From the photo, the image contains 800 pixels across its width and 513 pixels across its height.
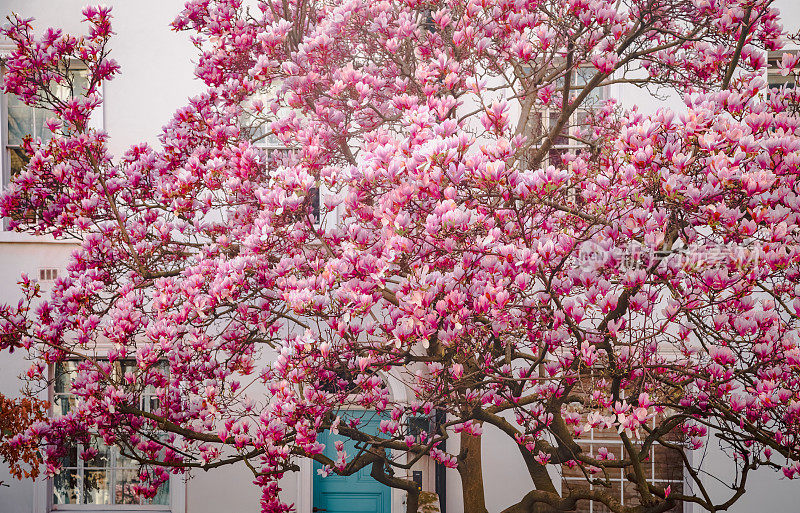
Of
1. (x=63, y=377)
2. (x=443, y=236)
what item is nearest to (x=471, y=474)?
(x=443, y=236)

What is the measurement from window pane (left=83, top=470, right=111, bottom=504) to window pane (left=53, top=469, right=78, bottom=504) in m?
0.14

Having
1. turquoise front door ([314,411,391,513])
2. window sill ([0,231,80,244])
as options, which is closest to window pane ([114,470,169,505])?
turquoise front door ([314,411,391,513])

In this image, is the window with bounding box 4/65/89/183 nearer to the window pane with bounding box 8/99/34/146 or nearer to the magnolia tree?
the window pane with bounding box 8/99/34/146

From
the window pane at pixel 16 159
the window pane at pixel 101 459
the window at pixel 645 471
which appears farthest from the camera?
the window pane at pixel 16 159

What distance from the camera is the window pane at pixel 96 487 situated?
9.66 meters

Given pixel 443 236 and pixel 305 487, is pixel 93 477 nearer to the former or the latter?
pixel 305 487

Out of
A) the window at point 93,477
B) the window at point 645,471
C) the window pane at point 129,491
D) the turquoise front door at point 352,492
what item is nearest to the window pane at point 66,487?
the window at point 93,477

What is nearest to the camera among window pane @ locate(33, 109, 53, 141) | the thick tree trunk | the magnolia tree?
the magnolia tree

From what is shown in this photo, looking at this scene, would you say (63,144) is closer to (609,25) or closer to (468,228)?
(468,228)

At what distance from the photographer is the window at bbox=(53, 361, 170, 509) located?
9633 mm

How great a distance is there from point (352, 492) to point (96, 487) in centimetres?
364

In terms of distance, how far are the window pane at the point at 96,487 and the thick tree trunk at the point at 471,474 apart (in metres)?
6.07

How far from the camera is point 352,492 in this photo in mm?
9648

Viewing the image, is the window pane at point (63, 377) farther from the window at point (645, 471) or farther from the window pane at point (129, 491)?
the window at point (645, 471)
